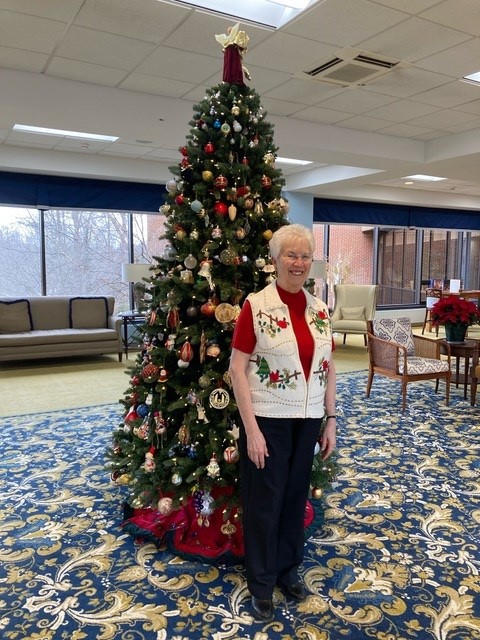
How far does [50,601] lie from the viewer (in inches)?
82.0

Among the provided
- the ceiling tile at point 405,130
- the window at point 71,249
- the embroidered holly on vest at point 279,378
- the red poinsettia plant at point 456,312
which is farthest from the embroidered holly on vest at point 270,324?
the window at point 71,249

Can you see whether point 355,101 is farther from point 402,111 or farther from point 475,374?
point 475,374

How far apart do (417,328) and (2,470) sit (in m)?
9.60

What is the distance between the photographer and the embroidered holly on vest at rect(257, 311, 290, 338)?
1839mm

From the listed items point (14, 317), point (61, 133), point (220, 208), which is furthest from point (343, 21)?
point (14, 317)

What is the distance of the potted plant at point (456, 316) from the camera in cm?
520

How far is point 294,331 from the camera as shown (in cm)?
187

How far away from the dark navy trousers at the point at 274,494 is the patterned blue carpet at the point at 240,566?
8.4 inches

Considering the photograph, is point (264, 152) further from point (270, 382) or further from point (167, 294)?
point (270, 382)

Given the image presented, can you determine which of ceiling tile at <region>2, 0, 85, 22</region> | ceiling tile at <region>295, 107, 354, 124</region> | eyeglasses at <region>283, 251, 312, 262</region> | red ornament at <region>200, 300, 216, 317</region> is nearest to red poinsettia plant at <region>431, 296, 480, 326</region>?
ceiling tile at <region>295, 107, 354, 124</region>

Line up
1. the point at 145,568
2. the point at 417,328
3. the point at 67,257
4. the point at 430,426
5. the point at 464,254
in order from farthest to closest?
the point at 464,254 < the point at 417,328 < the point at 67,257 < the point at 430,426 < the point at 145,568

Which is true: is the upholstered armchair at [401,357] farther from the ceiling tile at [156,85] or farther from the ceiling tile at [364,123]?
the ceiling tile at [156,85]

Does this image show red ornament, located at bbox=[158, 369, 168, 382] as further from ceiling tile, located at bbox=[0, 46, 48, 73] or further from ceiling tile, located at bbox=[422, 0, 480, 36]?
ceiling tile, located at bbox=[0, 46, 48, 73]

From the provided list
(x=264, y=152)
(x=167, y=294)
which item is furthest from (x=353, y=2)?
(x=167, y=294)
